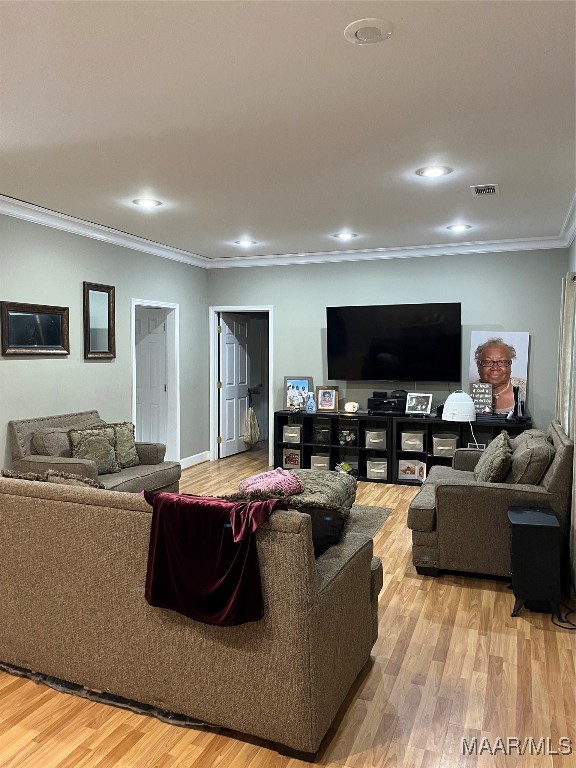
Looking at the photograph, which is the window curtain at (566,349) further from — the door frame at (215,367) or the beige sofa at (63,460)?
the door frame at (215,367)

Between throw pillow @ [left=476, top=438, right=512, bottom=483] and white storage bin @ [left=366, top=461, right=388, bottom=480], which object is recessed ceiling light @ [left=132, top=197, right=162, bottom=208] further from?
white storage bin @ [left=366, top=461, right=388, bottom=480]

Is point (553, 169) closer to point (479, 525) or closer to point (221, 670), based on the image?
point (479, 525)

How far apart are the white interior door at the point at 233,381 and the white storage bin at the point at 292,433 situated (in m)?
1.25

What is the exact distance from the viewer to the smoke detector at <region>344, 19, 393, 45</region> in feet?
6.85

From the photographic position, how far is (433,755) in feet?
7.16

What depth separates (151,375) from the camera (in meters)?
7.43

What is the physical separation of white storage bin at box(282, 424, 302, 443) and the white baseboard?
4.24ft

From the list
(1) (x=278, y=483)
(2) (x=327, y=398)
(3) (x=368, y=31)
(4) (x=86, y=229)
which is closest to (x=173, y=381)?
(2) (x=327, y=398)

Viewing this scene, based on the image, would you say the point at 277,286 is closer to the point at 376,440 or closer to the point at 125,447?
the point at 376,440

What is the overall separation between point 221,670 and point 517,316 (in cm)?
539

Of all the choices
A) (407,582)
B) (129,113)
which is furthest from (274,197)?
(407,582)

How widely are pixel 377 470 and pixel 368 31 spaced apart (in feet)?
16.9

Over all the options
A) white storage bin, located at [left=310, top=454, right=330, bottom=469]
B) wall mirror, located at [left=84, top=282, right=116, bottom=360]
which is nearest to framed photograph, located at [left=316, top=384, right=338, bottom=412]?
white storage bin, located at [left=310, top=454, right=330, bottom=469]

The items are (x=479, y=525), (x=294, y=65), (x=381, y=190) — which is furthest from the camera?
(x=381, y=190)
